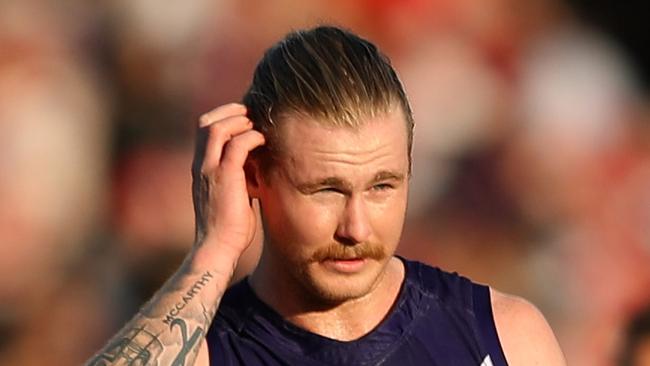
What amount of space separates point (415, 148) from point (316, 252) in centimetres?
250

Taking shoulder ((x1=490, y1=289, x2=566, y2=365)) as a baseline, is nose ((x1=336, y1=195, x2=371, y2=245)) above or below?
above

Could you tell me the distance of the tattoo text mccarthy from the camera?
2855 mm

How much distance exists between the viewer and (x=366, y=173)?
2795 mm

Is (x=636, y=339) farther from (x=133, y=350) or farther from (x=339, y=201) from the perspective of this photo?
(x=133, y=350)

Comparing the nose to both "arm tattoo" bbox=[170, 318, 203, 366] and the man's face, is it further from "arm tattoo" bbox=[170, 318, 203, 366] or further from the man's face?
"arm tattoo" bbox=[170, 318, 203, 366]

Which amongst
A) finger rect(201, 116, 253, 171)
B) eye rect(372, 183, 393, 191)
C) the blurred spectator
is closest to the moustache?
eye rect(372, 183, 393, 191)

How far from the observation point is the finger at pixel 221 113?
2.98m

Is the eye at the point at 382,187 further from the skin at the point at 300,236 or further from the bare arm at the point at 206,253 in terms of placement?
the bare arm at the point at 206,253

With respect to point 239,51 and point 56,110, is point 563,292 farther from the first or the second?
point 56,110

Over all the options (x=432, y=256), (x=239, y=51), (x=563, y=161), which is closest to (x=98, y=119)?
(x=239, y=51)

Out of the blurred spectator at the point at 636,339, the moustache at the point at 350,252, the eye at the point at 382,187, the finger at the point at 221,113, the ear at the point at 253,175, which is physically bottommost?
the blurred spectator at the point at 636,339

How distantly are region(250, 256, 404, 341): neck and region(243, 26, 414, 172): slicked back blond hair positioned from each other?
32cm

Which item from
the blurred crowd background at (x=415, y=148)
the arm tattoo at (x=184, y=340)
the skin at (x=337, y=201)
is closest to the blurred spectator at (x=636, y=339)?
the blurred crowd background at (x=415, y=148)

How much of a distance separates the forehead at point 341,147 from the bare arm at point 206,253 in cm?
10
